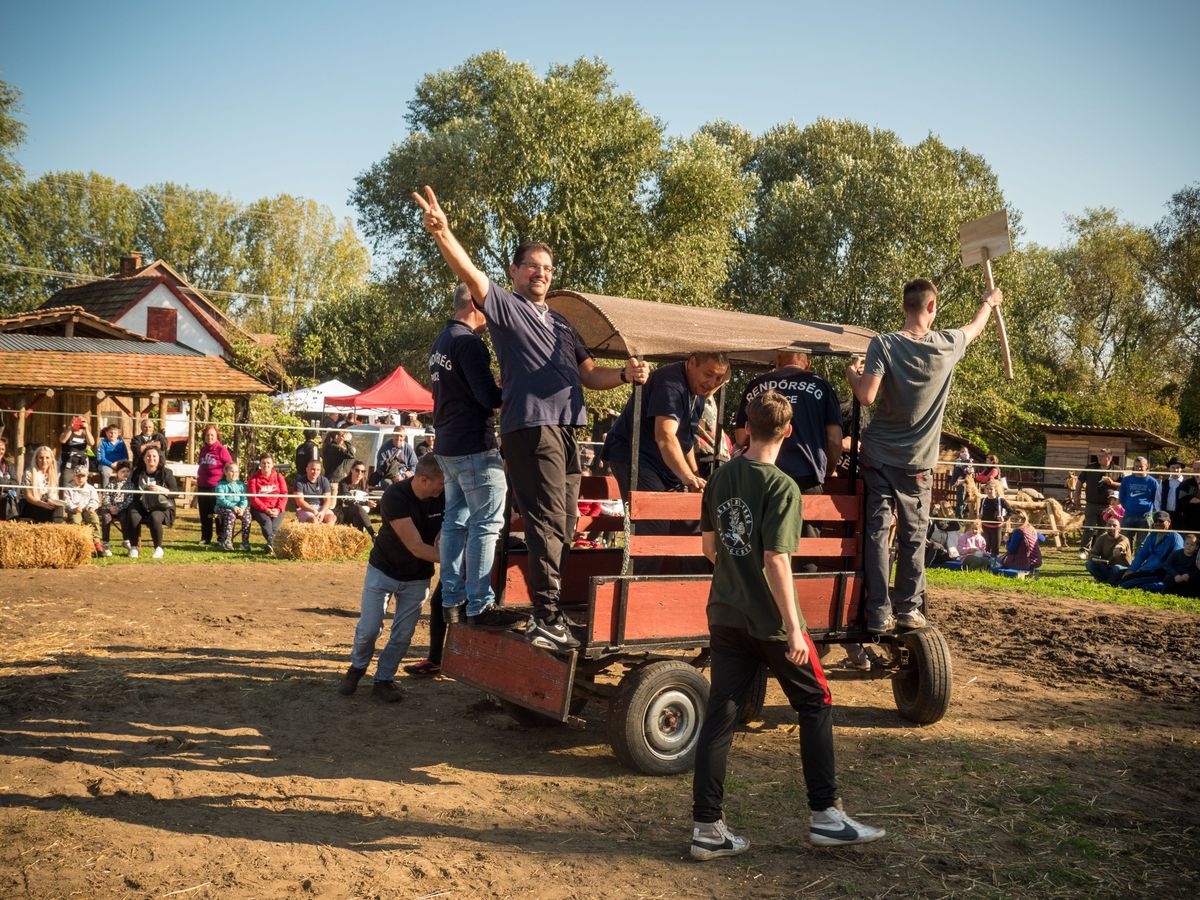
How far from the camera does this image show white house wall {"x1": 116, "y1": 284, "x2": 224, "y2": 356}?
41.7 metres

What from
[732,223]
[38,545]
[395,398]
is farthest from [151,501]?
[732,223]

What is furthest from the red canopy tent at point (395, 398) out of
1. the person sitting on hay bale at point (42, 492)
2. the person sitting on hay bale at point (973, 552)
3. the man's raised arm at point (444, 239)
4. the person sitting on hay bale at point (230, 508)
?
the man's raised arm at point (444, 239)

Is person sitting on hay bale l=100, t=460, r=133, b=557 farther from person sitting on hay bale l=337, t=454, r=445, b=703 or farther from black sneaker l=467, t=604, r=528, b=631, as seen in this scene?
black sneaker l=467, t=604, r=528, b=631

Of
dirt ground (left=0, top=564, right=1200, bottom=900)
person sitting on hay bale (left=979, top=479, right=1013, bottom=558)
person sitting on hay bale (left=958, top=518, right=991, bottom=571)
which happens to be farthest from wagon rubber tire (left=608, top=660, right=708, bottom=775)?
person sitting on hay bale (left=979, top=479, right=1013, bottom=558)

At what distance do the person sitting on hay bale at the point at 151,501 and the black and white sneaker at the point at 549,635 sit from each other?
946 cm

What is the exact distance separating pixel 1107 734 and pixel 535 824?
12.8ft

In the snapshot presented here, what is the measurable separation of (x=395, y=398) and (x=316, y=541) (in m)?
12.1

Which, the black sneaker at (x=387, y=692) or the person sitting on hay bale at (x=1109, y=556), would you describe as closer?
the black sneaker at (x=387, y=692)

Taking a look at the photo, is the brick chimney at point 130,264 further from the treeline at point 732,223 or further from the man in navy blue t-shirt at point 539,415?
the man in navy blue t-shirt at point 539,415

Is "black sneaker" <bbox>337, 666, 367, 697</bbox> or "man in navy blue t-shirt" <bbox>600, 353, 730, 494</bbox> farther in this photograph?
"black sneaker" <bbox>337, 666, 367, 697</bbox>

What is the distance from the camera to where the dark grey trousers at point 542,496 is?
5258 millimetres

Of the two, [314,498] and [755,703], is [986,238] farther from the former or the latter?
[314,498]

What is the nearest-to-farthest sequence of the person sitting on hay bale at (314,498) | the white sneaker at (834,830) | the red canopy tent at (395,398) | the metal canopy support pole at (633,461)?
the white sneaker at (834,830)
the metal canopy support pole at (633,461)
the person sitting on hay bale at (314,498)
the red canopy tent at (395,398)

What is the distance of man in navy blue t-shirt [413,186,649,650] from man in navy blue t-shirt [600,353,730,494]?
0.41 metres
